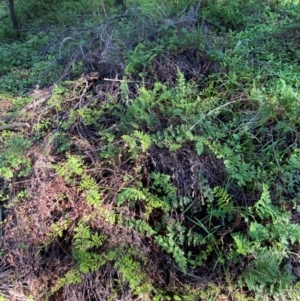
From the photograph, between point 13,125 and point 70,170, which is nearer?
point 70,170

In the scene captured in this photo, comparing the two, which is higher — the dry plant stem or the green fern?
the dry plant stem

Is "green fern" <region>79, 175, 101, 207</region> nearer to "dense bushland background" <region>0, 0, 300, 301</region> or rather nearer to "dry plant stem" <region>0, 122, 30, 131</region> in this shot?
"dense bushland background" <region>0, 0, 300, 301</region>

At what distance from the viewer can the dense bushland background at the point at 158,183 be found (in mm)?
2225

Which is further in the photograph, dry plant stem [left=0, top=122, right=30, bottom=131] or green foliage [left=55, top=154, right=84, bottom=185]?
dry plant stem [left=0, top=122, right=30, bottom=131]

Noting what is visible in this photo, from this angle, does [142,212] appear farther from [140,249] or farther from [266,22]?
[266,22]

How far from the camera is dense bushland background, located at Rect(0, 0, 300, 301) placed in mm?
2225

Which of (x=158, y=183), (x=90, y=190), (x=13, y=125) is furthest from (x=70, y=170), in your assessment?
(x=13, y=125)

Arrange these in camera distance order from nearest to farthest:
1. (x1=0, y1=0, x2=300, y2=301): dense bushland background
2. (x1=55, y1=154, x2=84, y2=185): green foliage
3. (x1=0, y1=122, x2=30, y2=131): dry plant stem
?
(x1=0, y1=0, x2=300, y2=301): dense bushland background < (x1=55, y1=154, x2=84, y2=185): green foliage < (x1=0, y1=122, x2=30, y2=131): dry plant stem

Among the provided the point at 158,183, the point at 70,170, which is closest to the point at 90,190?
the point at 70,170

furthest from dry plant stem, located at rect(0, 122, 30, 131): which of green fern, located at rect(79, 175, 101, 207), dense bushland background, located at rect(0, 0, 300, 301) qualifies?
green fern, located at rect(79, 175, 101, 207)

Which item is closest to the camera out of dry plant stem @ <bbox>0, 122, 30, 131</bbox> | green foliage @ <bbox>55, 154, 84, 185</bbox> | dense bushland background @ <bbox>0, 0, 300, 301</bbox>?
dense bushland background @ <bbox>0, 0, 300, 301</bbox>

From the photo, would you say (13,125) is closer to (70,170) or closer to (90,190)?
(70,170)

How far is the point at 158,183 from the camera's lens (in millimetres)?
2389

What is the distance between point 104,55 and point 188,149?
143 centimetres
